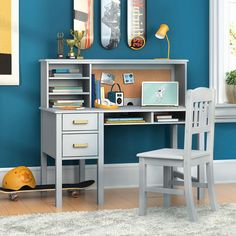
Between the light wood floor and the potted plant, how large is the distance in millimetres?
864

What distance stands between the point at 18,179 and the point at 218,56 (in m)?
2.13

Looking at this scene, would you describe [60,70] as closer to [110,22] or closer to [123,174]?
[110,22]

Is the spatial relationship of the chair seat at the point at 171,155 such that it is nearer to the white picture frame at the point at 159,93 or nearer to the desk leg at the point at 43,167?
the white picture frame at the point at 159,93

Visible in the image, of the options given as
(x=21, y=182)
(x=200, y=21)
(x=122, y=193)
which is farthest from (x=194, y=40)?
(x=21, y=182)

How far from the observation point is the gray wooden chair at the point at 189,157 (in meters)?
4.52

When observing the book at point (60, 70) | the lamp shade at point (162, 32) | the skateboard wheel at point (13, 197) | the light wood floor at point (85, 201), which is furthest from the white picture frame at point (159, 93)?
the skateboard wheel at point (13, 197)

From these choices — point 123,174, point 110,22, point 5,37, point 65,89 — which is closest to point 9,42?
point 5,37

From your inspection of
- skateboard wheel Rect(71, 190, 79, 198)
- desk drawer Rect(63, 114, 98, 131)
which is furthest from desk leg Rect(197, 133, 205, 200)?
skateboard wheel Rect(71, 190, 79, 198)

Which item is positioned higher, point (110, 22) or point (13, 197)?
point (110, 22)

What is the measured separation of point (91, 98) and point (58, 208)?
3.39 feet

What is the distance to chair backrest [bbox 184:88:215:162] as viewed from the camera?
4523 millimetres

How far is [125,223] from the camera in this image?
14.6 feet

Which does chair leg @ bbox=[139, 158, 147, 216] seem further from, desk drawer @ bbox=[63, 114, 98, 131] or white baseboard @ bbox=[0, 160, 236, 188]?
white baseboard @ bbox=[0, 160, 236, 188]

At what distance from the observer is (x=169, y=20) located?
604 centimetres
